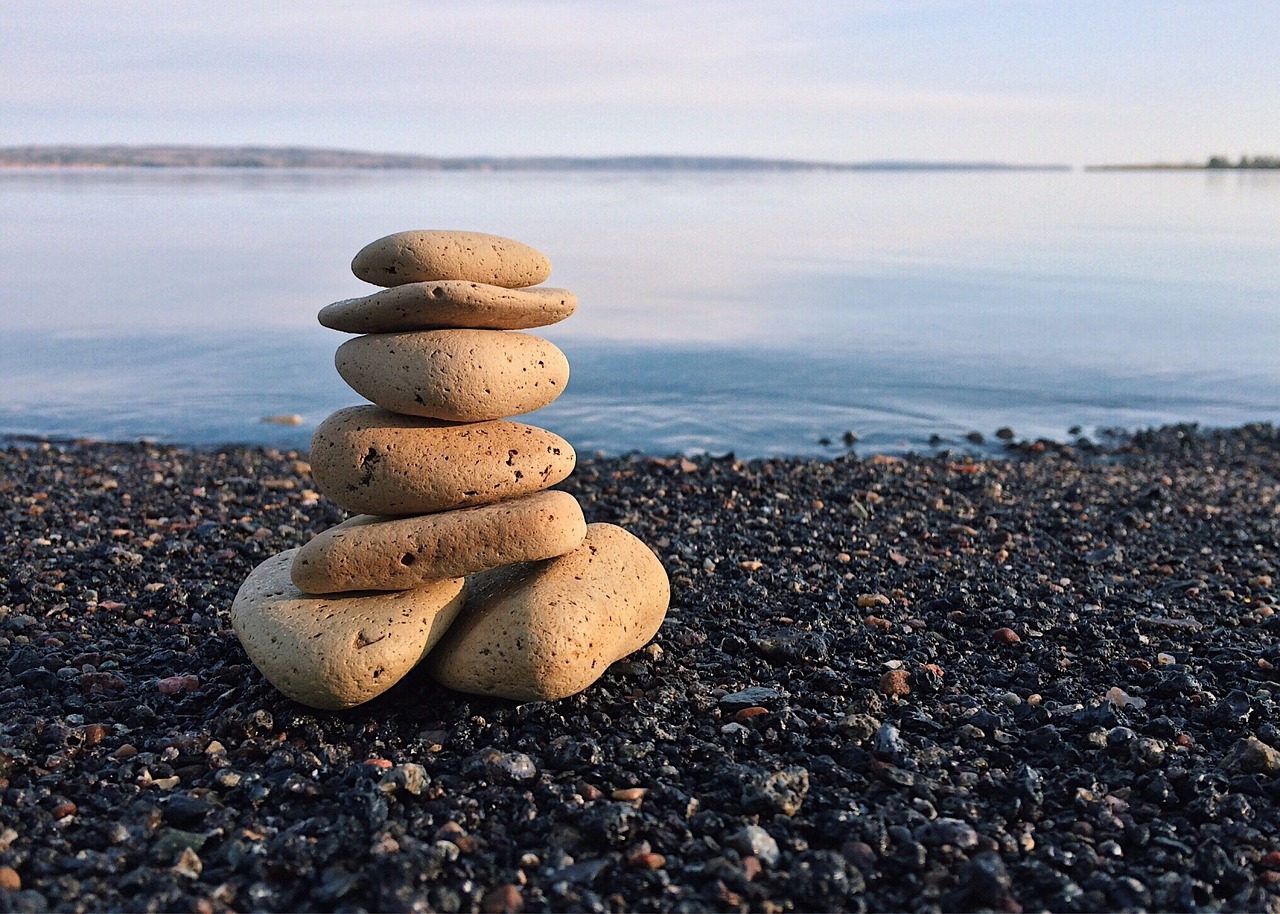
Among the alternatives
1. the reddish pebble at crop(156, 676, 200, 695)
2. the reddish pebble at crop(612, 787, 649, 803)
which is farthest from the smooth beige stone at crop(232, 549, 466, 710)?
the reddish pebble at crop(612, 787, 649, 803)

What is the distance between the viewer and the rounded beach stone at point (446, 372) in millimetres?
6160

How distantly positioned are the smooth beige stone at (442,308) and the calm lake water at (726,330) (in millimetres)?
8219

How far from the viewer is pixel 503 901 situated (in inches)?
170

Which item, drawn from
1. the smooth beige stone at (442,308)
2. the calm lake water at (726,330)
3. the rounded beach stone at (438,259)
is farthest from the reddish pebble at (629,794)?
the calm lake water at (726,330)

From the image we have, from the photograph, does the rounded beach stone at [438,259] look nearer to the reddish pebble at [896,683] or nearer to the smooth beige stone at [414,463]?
the smooth beige stone at [414,463]

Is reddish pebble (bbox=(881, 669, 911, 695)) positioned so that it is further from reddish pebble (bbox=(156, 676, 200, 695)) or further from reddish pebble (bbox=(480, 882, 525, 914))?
reddish pebble (bbox=(156, 676, 200, 695))

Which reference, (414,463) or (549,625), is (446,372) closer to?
(414,463)

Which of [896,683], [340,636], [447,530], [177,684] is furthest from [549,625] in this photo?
[177,684]

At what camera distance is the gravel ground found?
14.7 ft

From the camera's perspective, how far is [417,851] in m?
4.57

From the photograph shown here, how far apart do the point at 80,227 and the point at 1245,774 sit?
49466 millimetres

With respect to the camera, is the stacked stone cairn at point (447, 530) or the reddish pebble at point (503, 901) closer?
the reddish pebble at point (503, 901)

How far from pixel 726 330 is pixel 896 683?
17.5m

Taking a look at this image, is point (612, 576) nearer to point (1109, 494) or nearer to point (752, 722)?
point (752, 722)
